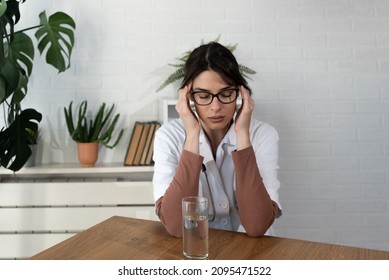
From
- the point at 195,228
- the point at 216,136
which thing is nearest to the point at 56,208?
the point at 216,136

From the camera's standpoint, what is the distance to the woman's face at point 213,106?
4.04ft

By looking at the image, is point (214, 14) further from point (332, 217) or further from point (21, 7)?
point (332, 217)

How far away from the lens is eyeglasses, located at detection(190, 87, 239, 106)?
1233 mm

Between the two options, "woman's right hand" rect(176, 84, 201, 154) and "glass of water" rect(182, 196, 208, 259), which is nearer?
"glass of water" rect(182, 196, 208, 259)

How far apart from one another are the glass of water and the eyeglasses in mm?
471

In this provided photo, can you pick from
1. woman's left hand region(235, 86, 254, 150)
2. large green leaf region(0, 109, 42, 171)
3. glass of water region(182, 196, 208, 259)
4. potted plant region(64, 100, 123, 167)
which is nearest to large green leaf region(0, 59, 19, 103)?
large green leaf region(0, 109, 42, 171)

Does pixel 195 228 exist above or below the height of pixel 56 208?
above

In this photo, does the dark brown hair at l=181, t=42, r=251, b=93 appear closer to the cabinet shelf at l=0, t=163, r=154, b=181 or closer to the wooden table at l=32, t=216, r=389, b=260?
the wooden table at l=32, t=216, r=389, b=260

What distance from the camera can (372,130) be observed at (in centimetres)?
234

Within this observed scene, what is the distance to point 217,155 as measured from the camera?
1372mm

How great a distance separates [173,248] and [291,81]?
1.67m

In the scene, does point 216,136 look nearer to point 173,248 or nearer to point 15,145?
point 173,248

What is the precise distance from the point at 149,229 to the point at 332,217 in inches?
64.3
